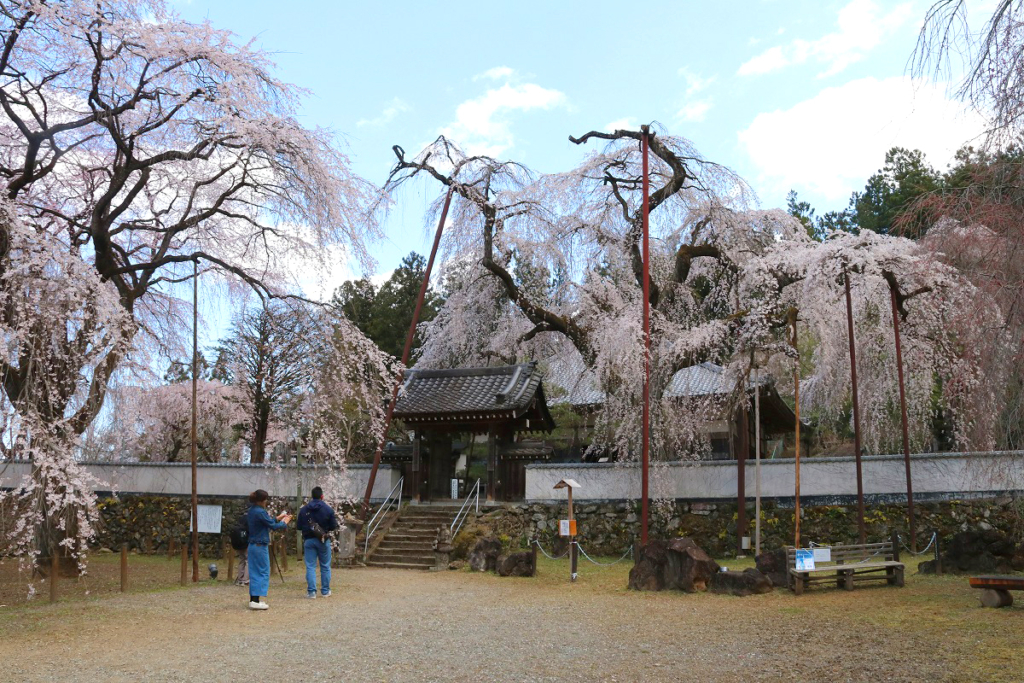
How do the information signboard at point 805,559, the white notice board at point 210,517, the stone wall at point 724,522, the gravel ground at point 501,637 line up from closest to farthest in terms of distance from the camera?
the gravel ground at point 501,637 → the information signboard at point 805,559 → the stone wall at point 724,522 → the white notice board at point 210,517

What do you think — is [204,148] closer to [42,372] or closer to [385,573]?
[42,372]

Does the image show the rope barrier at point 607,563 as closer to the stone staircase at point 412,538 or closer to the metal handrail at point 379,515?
the stone staircase at point 412,538

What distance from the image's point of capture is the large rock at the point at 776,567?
1080cm

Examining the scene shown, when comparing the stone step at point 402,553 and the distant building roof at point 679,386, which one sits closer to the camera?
the stone step at point 402,553

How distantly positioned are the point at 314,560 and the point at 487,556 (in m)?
4.55

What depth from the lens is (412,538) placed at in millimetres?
16328

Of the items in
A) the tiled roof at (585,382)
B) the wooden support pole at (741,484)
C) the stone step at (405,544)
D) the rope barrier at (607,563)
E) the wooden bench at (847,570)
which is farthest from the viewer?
the tiled roof at (585,382)

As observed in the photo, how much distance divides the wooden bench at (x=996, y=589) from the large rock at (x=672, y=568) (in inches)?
133

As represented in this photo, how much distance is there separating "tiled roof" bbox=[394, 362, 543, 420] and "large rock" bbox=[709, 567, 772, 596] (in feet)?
23.3

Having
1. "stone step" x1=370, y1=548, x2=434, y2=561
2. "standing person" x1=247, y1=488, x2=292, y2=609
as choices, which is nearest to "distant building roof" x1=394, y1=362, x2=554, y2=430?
"stone step" x1=370, y1=548, x2=434, y2=561

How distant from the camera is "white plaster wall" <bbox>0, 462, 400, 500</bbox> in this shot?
18422 millimetres

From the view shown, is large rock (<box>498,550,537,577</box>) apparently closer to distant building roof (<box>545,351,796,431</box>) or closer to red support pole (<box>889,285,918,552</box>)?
distant building roof (<box>545,351,796,431</box>)

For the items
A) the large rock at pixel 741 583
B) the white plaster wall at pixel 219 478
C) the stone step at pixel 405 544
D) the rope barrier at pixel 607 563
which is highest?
the white plaster wall at pixel 219 478

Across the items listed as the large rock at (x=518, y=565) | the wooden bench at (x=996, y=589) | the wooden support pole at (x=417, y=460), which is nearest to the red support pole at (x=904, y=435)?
the wooden bench at (x=996, y=589)
